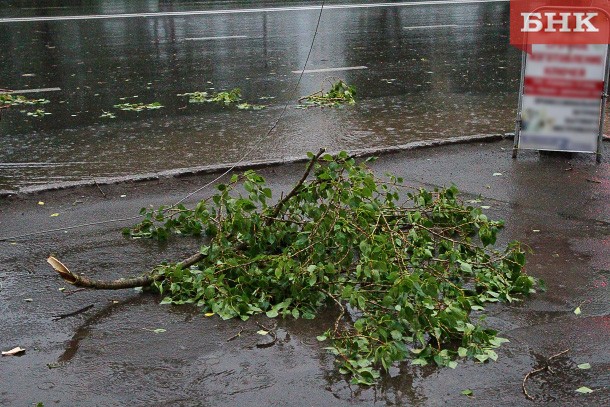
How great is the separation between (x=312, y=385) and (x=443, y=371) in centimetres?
65

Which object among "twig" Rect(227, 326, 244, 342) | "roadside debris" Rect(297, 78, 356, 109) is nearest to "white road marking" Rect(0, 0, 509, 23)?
"roadside debris" Rect(297, 78, 356, 109)

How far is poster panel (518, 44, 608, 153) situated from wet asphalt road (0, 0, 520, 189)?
1.24m

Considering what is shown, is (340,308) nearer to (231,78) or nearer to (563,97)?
(563,97)

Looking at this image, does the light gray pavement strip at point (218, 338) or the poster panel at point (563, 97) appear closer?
the light gray pavement strip at point (218, 338)

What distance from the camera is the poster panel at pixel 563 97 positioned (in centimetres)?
779

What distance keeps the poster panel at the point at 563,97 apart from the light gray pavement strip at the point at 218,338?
49.1 inches

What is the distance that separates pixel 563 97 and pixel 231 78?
5.70m

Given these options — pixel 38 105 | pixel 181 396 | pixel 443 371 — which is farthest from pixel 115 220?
pixel 38 105

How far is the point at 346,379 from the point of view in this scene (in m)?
4.15

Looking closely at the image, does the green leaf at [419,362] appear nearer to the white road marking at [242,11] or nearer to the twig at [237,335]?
the twig at [237,335]

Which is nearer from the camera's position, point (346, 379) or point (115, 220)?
point (346, 379)

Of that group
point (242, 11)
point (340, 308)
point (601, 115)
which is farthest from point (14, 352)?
point (242, 11)

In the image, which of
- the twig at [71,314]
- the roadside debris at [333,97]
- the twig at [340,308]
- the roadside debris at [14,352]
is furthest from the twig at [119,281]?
the roadside debris at [333,97]

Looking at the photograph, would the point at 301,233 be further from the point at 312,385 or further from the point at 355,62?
the point at 355,62
